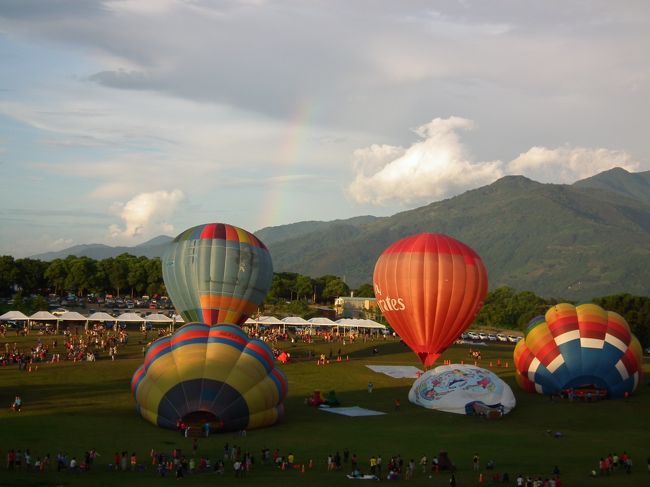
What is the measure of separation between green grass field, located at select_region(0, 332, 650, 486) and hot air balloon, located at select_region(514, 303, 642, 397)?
112 centimetres

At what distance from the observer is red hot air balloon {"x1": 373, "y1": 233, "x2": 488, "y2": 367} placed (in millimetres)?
47344

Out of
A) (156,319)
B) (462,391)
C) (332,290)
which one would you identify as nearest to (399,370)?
(462,391)

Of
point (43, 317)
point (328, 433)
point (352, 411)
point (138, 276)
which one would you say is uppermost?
point (138, 276)

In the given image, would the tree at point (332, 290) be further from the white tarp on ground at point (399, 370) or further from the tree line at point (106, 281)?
the white tarp on ground at point (399, 370)

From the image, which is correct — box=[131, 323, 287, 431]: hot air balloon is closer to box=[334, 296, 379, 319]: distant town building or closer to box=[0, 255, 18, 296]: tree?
box=[334, 296, 379, 319]: distant town building

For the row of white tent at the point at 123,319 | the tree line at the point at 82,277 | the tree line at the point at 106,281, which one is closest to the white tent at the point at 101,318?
Result: the row of white tent at the point at 123,319

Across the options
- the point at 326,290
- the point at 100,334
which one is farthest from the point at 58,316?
the point at 326,290

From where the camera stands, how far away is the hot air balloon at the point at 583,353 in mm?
41906

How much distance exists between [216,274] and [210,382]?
20.6m

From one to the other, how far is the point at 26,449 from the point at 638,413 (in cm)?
2705

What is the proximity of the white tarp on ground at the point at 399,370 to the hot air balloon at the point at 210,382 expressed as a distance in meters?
16.9

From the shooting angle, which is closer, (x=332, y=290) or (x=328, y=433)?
(x=328, y=433)

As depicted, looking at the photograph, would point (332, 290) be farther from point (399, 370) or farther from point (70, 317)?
point (399, 370)

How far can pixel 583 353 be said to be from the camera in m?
42.0
